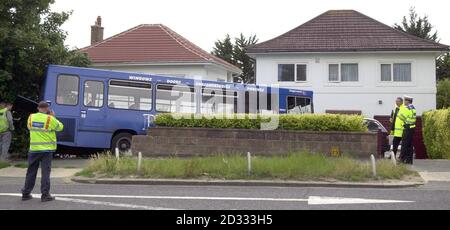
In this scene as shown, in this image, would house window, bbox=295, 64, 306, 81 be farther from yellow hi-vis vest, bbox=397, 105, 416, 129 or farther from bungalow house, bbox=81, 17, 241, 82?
yellow hi-vis vest, bbox=397, 105, 416, 129

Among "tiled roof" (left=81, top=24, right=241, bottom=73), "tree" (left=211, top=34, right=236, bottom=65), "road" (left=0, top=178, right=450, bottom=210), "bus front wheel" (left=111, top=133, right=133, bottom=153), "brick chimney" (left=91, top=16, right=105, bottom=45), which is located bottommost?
"road" (left=0, top=178, right=450, bottom=210)

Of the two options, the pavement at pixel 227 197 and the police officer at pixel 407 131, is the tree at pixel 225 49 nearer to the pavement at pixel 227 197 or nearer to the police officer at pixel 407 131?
the police officer at pixel 407 131

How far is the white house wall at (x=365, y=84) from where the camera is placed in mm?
29172

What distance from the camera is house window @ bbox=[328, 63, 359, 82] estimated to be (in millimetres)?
29875

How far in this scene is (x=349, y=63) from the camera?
29906 mm

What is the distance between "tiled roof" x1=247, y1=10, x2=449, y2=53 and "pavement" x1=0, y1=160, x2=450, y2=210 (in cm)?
1766

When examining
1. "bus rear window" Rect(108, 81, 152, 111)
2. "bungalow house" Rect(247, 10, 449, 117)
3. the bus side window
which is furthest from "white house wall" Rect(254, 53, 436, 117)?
the bus side window

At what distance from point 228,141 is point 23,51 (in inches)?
279

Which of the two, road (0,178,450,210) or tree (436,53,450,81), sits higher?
tree (436,53,450,81)

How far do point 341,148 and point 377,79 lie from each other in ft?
49.0

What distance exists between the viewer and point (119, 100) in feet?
59.0

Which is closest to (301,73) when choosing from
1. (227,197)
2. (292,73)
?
(292,73)

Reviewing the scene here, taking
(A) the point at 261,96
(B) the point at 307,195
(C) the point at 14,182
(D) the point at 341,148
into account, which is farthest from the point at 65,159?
(B) the point at 307,195

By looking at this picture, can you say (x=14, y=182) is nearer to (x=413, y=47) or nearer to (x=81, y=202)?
(x=81, y=202)
